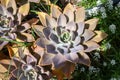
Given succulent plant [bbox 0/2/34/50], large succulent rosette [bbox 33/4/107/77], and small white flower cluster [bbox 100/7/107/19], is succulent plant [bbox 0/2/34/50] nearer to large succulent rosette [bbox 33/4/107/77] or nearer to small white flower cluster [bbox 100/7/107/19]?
large succulent rosette [bbox 33/4/107/77]

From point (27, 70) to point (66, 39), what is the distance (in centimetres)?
22

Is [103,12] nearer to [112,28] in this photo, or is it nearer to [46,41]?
[112,28]

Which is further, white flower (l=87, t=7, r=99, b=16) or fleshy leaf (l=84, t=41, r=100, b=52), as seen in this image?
white flower (l=87, t=7, r=99, b=16)

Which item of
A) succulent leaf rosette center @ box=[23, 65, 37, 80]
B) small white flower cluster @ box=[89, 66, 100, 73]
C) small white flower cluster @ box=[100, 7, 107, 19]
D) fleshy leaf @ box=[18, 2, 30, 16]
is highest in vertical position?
fleshy leaf @ box=[18, 2, 30, 16]

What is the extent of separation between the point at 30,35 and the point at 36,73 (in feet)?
0.59

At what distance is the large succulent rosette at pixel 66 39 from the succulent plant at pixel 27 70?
0.06 metres

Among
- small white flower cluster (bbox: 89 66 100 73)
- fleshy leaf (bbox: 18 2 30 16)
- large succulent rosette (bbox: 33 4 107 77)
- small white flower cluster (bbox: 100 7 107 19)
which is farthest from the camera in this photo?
small white flower cluster (bbox: 100 7 107 19)

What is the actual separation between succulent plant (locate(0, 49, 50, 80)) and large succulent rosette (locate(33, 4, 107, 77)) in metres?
0.06

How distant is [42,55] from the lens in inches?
62.3

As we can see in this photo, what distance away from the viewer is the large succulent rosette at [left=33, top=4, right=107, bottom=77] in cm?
154

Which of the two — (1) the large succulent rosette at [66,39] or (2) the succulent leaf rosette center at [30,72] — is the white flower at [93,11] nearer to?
(1) the large succulent rosette at [66,39]

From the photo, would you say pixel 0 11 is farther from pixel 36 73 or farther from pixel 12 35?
pixel 36 73

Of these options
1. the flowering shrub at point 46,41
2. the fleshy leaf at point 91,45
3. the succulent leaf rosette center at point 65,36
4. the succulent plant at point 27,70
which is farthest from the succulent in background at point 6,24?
the fleshy leaf at point 91,45

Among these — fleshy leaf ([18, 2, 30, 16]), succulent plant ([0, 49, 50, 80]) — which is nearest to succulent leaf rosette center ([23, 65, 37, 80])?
succulent plant ([0, 49, 50, 80])
